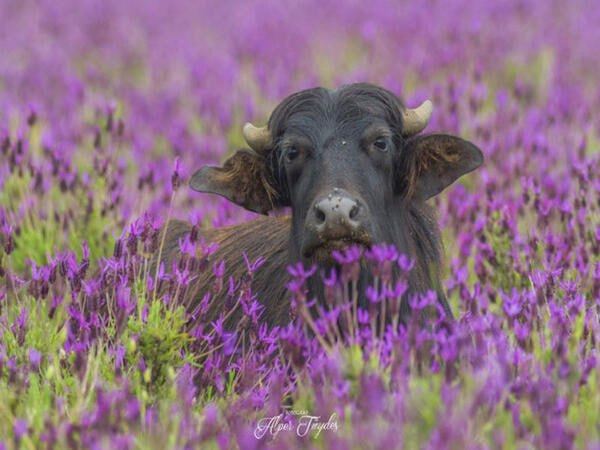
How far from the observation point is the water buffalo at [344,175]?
Result: 15.8 ft

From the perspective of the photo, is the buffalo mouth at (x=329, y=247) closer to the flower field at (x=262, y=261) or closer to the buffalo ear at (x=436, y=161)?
the flower field at (x=262, y=261)

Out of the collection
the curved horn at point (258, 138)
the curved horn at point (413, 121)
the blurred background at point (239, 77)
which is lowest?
the curved horn at point (258, 138)

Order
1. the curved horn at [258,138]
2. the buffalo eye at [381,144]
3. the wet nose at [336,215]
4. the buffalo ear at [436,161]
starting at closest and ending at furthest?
the wet nose at [336,215] → the buffalo eye at [381,144] → the buffalo ear at [436,161] → the curved horn at [258,138]

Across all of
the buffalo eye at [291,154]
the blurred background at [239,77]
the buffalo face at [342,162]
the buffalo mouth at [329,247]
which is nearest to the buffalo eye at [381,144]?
the buffalo face at [342,162]

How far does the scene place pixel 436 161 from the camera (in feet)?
17.4

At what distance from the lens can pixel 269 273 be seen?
582 cm

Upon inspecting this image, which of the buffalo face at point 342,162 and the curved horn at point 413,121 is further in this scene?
the curved horn at point 413,121

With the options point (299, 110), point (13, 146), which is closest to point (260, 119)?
point (13, 146)

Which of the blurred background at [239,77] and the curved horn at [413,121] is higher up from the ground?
the blurred background at [239,77]

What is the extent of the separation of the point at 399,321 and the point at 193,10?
12.7 m

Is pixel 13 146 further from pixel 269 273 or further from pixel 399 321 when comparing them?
pixel 399 321

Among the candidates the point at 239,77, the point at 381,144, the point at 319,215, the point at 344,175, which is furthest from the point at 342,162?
the point at 239,77

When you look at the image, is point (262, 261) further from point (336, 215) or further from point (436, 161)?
point (436, 161)

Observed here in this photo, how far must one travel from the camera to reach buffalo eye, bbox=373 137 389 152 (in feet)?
16.9
